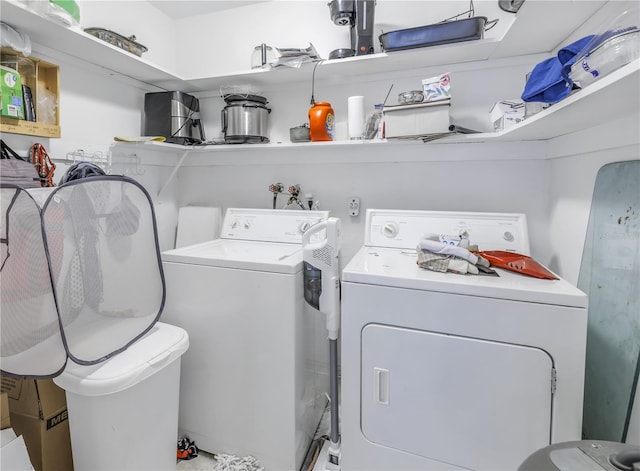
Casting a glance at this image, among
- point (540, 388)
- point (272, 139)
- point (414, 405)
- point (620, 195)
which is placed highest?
point (272, 139)

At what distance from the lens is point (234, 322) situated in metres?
1.51

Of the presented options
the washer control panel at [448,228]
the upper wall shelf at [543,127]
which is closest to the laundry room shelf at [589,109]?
the upper wall shelf at [543,127]

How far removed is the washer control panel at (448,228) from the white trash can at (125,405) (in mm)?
1157

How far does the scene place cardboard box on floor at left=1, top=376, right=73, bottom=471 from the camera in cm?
129

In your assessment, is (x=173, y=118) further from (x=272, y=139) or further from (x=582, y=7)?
(x=582, y=7)

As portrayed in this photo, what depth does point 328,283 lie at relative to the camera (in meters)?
1.42

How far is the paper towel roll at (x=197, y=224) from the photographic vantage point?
2.38 m

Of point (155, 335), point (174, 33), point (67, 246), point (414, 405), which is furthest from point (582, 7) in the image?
point (174, 33)

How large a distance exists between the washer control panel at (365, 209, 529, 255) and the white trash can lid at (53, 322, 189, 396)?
112cm

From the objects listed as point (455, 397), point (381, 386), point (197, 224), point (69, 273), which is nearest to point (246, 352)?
point (381, 386)

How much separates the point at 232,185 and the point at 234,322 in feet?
4.03

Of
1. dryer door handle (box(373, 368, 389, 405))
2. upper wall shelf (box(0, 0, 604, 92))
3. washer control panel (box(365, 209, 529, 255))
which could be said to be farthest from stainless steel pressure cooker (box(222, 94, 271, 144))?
dryer door handle (box(373, 368, 389, 405))

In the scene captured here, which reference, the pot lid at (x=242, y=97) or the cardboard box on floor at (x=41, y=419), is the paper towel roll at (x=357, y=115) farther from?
the cardboard box on floor at (x=41, y=419)

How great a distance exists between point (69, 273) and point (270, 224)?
111 centimetres
